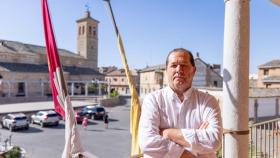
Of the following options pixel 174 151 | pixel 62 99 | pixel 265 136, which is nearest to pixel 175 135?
pixel 174 151

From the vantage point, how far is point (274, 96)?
1526 cm

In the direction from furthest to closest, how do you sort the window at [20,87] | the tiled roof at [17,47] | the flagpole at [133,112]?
1. the tiled roof at [17,47]
2. the window at [20,87]
3. the flagpole at [133,112]

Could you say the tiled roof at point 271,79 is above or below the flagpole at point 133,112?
above

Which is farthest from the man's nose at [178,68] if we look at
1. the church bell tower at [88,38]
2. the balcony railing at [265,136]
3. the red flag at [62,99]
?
the church bell tower at [88,38]

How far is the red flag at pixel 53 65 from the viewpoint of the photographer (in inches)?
85.4

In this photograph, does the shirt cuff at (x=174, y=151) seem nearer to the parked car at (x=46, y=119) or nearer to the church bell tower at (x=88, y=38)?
the parked car at (x=46, y=119)

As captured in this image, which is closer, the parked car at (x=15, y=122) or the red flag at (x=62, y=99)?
the red flag at (x=62, y=99)

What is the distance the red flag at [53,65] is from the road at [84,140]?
7460mm

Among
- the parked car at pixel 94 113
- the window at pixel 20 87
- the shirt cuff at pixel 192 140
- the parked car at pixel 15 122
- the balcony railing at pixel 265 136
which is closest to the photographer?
the shirt cuff at pixel 192 140

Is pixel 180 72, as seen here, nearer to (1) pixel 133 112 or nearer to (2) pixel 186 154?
(2) pixel 186 154

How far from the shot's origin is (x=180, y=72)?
4.34 ft

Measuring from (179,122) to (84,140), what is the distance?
1135cm

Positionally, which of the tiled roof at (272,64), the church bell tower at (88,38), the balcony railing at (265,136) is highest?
the church bell tower at (88,38)

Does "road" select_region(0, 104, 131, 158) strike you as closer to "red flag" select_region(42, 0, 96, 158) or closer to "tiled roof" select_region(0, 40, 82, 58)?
"red flag" select_region(42, 0, 96, 158)
